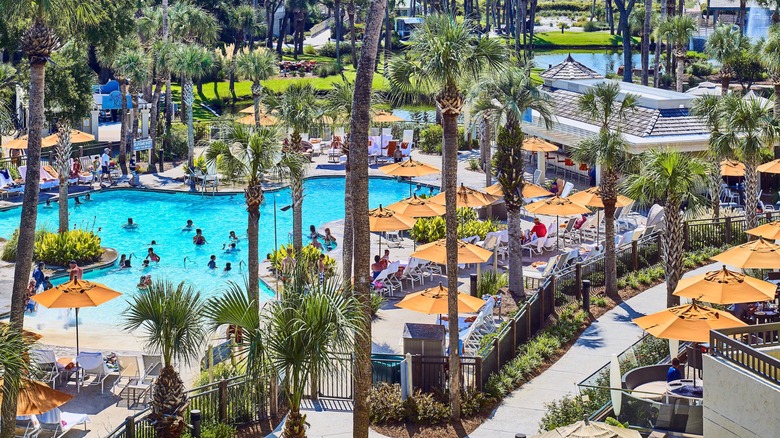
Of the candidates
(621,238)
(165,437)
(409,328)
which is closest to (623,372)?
(409,328)

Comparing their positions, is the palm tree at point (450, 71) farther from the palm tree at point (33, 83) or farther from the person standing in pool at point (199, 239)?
the person standing in pool at point (199, 239)

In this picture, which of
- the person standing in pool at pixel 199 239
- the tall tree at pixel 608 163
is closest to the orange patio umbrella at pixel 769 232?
the tall tree at pixel 608 163

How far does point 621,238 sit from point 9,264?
17050 millimetres

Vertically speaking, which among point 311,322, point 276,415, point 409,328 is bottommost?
point 276,415

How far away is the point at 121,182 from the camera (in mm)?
40656

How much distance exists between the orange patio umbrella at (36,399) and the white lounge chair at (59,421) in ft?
3.38

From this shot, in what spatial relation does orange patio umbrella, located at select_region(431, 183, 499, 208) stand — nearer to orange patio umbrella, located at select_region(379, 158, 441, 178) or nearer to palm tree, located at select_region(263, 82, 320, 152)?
orange patio umbrella, located at select_region(379, 158, 441, 178)

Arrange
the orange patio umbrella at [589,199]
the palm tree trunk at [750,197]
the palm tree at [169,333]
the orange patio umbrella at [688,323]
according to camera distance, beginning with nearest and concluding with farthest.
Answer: the palm tree at [169,333], the orange patio umbrella at [688,323], the palm tree trunk at [750,197], the orange patio umbrella at [589,199]

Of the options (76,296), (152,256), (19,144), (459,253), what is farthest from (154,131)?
(76,296)

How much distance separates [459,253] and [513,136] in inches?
123

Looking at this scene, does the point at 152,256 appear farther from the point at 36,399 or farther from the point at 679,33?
the point at 679,33

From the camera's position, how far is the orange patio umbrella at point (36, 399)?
16.2 metres

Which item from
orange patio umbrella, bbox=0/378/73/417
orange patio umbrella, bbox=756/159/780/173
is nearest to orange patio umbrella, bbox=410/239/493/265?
orange patio umbrella, bbox=0/378/73/417

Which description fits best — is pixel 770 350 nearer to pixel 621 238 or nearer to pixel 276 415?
pixel 276 415
